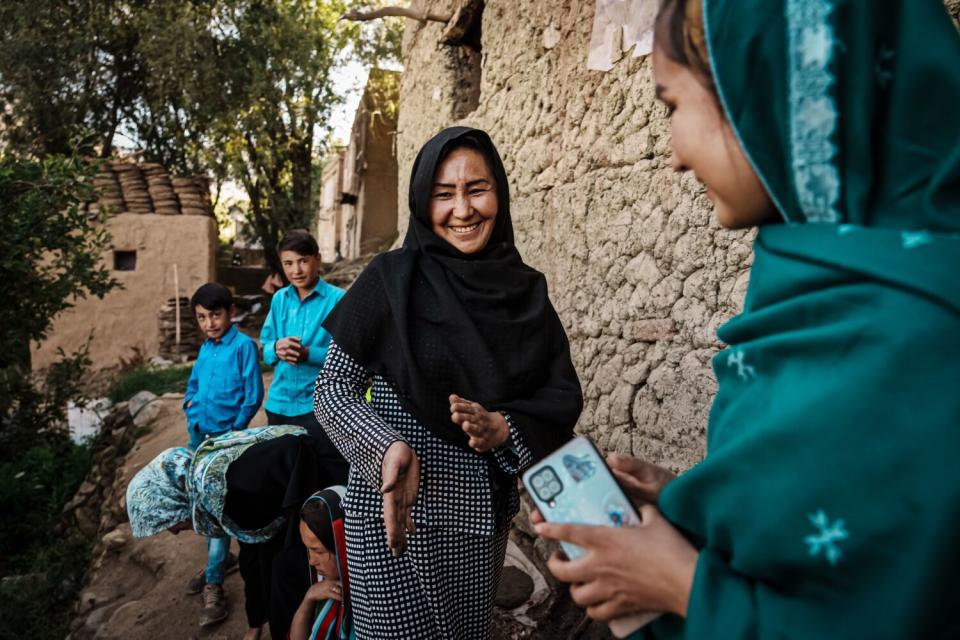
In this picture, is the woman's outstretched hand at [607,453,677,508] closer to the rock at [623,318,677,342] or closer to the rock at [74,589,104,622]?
the rock at [623,318,677,342]

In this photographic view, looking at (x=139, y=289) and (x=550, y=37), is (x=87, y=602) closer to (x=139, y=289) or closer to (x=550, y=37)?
(x=550, y=37)

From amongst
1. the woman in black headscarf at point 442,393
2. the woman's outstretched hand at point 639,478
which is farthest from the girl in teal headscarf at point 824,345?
the woman in black headscarf at point 442,393

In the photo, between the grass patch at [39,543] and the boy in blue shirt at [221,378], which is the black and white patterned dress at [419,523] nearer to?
the boy in blue shirt at [221,378]

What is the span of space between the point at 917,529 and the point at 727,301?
174 centimetres

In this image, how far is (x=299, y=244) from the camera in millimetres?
3787

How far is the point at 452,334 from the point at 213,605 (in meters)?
2.45

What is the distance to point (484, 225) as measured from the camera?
1691 millimetres

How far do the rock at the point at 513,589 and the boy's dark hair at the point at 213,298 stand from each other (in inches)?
92.0


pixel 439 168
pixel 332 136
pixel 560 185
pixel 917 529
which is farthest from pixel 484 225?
pixel 332 136

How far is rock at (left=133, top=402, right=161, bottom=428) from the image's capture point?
6.71 meters

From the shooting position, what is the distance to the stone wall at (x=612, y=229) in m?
2.38

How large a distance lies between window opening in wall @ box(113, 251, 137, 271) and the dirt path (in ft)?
23.8

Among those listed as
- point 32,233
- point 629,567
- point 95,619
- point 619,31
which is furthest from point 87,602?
point 619,31

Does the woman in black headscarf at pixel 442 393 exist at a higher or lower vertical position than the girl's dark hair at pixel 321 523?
higher
